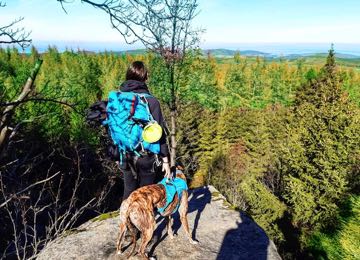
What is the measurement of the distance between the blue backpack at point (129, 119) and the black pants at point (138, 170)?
161 mm

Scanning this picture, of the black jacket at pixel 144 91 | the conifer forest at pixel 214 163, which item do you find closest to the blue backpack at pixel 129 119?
the black jacket at pixel 144 91

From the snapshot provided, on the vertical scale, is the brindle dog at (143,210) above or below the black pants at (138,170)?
below

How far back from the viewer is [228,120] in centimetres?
3984

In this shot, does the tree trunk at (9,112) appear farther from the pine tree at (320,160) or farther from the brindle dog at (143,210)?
the pine tree at (320,160)

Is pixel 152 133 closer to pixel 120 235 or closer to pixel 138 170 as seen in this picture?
pixel 138 170

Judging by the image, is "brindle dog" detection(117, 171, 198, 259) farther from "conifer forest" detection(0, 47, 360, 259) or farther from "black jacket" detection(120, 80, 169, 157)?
"conifer forest" detection(0, 47, 360, 259)

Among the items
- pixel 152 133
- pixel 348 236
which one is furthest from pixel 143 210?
pixel 348 236

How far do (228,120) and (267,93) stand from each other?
2524 cm

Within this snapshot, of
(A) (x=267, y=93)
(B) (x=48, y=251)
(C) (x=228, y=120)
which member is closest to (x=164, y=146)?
(B) (x=48, y=251)

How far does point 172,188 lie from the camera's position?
15.6 ft

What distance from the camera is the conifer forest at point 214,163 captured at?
5.39 m

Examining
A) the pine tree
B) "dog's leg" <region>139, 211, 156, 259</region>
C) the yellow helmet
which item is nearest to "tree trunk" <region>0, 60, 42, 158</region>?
the yellow helmet

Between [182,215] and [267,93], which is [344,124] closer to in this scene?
[182,215]

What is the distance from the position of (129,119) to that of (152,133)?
33 centimetres
